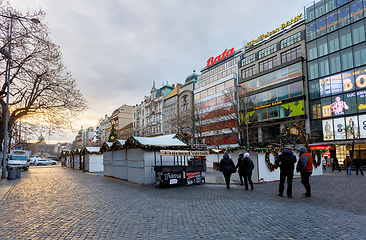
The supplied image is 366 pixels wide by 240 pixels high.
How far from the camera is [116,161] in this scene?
61.6ft

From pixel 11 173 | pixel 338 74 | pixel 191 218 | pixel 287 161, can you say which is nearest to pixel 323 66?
pixel 338 74

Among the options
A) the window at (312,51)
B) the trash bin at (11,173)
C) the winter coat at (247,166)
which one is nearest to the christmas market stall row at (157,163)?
the winter coat at (247,166)

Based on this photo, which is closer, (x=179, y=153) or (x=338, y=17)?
(x=179, y=153)

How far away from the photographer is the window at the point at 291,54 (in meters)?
39.3

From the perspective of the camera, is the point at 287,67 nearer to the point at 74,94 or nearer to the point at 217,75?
the point at 217,75

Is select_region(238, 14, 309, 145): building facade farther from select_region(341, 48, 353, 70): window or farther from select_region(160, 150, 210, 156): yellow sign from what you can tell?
select_region(160, 150, 210, 156): yellow sign

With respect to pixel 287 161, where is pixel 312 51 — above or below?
above

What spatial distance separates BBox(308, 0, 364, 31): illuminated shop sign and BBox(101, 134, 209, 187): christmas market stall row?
3208cm

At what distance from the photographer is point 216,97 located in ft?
164

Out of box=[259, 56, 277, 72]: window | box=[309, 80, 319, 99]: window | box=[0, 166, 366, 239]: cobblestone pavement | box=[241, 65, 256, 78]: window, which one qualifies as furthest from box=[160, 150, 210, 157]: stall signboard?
box=[241, 65, 256, 78]: window

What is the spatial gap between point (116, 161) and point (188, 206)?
12.3 m

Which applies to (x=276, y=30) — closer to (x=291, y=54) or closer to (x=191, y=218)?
(x=291, y=54)

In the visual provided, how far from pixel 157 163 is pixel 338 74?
3182 cm

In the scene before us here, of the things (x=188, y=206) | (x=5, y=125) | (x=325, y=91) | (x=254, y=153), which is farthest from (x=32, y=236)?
(x=325, y=91)
